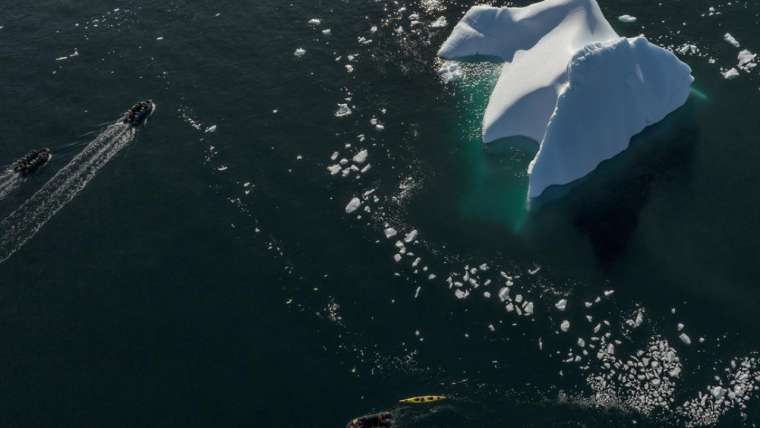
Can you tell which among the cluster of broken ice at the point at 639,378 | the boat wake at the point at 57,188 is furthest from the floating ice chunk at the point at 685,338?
the boat wake at the point at 57,188

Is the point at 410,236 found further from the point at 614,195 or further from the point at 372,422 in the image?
the point at 614,195

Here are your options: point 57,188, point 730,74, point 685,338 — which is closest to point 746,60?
point 730,74

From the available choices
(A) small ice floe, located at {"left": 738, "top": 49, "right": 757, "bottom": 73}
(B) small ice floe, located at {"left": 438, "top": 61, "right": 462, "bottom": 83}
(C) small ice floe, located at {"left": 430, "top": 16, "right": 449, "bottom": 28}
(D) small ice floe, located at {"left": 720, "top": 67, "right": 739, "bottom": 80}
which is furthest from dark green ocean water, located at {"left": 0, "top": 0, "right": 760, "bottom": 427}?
(B) small ice floe, located at {"left": 438, "top": 61, "right": 462, "bottom": 83}


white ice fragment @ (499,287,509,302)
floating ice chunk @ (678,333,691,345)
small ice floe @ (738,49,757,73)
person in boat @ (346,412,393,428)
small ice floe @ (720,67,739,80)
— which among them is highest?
small ice floe @ (738,49,757,73)

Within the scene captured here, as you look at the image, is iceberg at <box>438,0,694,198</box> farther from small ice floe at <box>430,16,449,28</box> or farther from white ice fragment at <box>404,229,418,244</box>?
white ice fragment at <box>404,229,418,244</box>

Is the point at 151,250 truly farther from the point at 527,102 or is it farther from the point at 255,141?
the point at 527,102

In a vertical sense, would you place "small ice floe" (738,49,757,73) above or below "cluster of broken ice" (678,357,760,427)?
above
